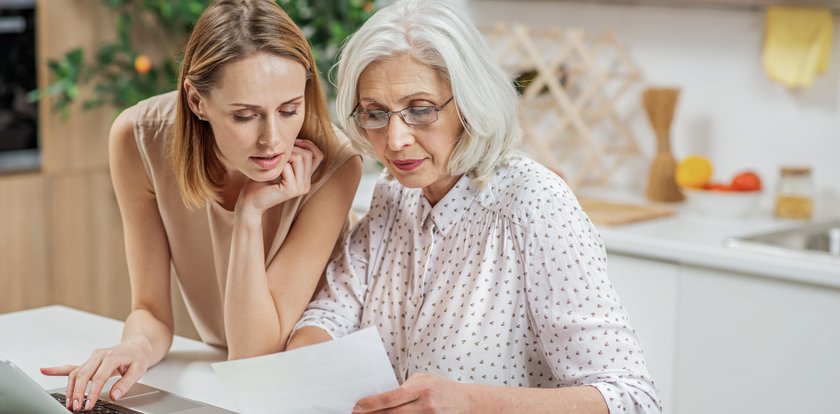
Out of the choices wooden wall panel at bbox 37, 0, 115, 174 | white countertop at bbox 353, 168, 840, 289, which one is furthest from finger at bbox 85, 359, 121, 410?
wooden wall panel at bbox 37, 0, 115, 174

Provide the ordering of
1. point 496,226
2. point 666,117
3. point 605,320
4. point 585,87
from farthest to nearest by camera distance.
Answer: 1. point 585,87
2. point 666,117
3. point 496,226
4. point 605,320

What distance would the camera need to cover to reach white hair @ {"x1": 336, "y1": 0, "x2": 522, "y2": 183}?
1399 millimetres

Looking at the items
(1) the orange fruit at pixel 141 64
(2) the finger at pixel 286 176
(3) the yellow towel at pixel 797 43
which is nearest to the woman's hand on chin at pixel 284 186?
(2) the finger at pixel 286 176

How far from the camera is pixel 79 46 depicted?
324 centimetres

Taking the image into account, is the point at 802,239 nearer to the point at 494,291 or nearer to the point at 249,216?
the point at 494,291

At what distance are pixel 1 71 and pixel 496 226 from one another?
217cm

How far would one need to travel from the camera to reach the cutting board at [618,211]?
2631 millimetres

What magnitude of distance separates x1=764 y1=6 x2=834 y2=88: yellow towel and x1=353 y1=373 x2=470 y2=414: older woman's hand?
182cm

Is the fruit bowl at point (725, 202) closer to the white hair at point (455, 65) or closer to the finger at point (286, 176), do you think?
the white hair at point (455, 65)

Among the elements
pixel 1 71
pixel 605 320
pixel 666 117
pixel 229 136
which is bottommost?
pixel 605 320

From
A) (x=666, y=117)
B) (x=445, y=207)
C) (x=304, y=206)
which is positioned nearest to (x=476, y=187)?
(x=445, y=207)

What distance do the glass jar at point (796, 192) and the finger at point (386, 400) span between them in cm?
173

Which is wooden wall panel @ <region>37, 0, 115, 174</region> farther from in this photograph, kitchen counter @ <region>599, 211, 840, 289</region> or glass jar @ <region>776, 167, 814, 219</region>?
glass jar @ <region>776, 167, 814, 219</region>

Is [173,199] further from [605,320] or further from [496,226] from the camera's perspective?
[605,320]
